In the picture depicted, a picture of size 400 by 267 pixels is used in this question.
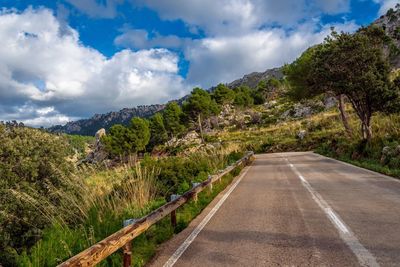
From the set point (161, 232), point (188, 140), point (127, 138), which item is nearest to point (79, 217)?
point (161, 232)

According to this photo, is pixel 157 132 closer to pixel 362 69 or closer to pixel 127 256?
pixel 362 69

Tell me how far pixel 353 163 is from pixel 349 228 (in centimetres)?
1446

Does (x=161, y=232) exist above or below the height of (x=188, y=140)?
below

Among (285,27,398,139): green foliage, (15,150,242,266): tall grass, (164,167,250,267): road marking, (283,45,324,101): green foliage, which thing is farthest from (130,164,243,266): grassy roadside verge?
(283,45,324,101): green foliage

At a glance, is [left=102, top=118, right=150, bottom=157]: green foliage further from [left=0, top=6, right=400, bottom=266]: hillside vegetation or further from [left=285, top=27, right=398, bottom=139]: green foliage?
[left=285, top=27, right=398, bottom=139]: green foliage

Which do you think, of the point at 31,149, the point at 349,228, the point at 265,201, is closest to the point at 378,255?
the point at 349,228

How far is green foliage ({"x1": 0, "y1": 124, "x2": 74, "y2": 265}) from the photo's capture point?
288 inches

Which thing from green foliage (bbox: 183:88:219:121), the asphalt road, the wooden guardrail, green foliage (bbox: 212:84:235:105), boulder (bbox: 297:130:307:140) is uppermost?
green foliage (bbox: 212:84:235:105)

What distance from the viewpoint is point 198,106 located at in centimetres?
7281

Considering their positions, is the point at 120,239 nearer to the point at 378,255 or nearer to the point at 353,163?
the point at 378,255

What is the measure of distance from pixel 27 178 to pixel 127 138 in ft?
214

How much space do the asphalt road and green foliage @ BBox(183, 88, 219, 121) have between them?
62.6 metres

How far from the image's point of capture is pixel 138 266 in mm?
5035

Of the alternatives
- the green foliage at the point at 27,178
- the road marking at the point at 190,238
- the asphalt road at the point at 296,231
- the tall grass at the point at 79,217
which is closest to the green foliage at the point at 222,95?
the green foliage at the point at 27,178
